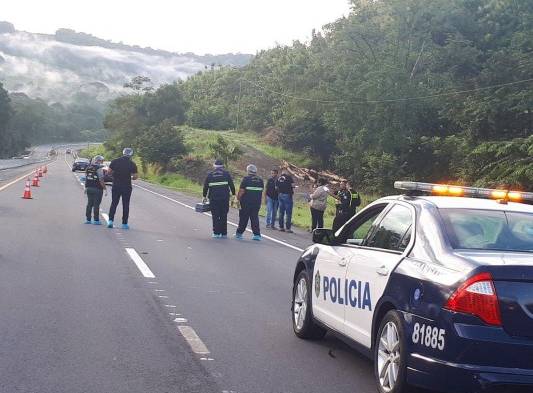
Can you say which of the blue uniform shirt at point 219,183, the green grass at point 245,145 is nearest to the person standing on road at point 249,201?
the blue uniform shirt at point 219,183

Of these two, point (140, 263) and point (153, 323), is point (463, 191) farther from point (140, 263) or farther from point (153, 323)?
point (140, 263)

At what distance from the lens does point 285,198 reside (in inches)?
899

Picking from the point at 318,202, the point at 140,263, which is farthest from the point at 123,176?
the point at 140,263

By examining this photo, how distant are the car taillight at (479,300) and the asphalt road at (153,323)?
155 centimetres

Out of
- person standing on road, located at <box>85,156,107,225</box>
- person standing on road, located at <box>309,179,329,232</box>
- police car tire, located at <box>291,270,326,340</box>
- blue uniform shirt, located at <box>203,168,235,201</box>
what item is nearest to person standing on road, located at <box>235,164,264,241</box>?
blue uniform shirt, located at <box>203,168,235,201</box>

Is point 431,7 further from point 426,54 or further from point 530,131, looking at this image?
point 530,131

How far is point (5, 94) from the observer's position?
12119 centimetres

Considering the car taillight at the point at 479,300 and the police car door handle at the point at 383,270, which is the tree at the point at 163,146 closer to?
the police car door handle at the point at 383,270

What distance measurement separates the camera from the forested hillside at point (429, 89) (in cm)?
4259

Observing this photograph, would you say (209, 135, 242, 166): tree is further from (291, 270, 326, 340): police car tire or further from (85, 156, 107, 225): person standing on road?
(291, 270, 326, 340): police car tire

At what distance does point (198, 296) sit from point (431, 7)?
49.4 metres

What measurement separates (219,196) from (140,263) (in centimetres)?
590

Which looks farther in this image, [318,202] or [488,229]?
[318,202]

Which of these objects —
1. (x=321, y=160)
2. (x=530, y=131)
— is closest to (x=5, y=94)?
(x=321, y=160)
